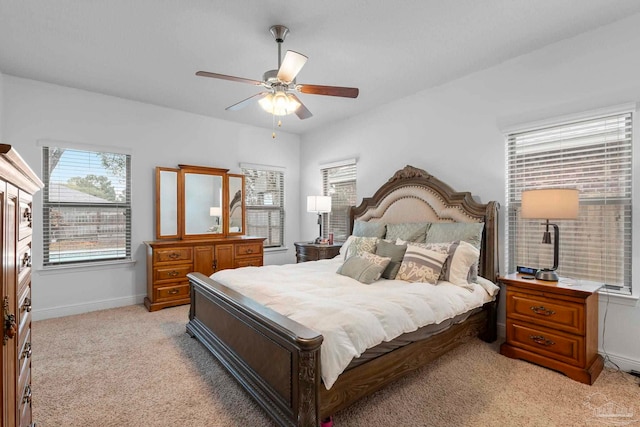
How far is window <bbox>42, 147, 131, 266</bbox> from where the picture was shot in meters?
3.83

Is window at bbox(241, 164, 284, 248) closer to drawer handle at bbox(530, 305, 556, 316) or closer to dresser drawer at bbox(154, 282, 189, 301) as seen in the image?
dresser drawer at bbox(154, 282, 189, 301)

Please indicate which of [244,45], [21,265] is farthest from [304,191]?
[21,265]

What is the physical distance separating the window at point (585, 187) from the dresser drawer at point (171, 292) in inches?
158

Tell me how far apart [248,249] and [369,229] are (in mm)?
1935

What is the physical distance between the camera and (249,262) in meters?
4.86

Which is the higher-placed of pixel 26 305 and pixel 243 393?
pixel 26 305

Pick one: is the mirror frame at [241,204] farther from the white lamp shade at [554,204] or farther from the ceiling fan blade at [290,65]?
the white lamp shade at [554,204]

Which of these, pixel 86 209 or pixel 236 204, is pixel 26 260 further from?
pixel 236 204

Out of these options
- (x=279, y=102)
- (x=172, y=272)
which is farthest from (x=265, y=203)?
(x=279, y=102)

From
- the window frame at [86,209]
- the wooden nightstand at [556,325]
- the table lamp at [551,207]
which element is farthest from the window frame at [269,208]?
the table lamp at [551,207]

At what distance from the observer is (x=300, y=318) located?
1.94 m

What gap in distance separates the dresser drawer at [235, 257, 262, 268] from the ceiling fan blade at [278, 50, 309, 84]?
9.95 feet

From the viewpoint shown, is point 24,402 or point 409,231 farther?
point 409,231

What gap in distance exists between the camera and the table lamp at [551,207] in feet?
8.13
